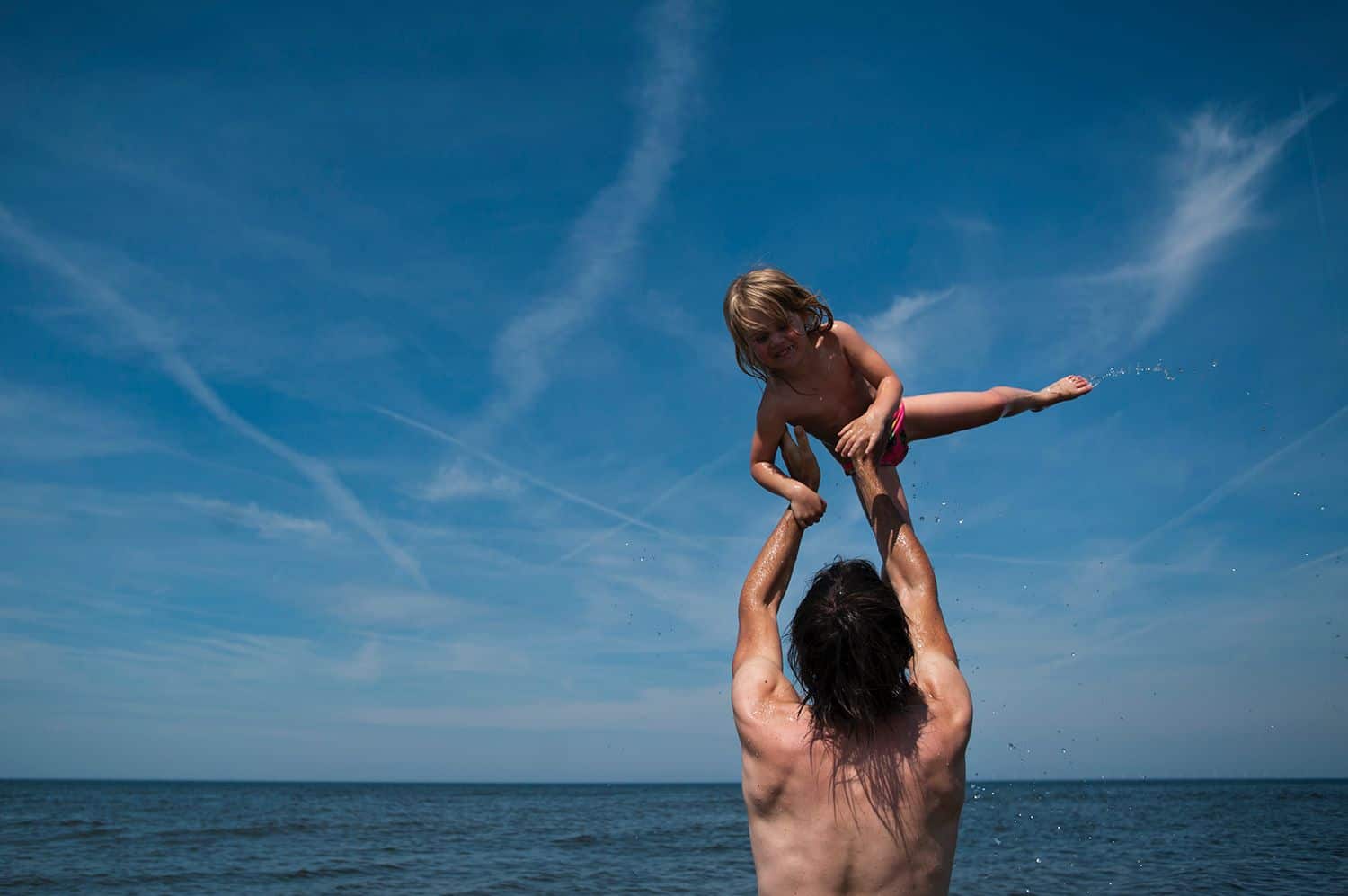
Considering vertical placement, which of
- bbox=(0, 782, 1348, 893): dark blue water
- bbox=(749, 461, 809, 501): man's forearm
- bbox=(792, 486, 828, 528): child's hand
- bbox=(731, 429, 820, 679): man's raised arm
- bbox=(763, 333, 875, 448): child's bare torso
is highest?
bbox=(763, 333, 875, 448): child's bare torso

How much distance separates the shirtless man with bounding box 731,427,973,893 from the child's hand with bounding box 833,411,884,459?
784 millimetres

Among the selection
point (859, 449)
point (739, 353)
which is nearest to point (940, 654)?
point (859, 449)

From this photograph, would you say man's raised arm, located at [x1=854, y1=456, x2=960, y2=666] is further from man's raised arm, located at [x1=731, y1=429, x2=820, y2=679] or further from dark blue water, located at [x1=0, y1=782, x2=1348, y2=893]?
dark blue water, located at [x1=0, y1=782, x2=1348, y2=893]

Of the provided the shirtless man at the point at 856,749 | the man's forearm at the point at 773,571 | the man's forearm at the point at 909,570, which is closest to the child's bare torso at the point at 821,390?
the man's forearm at the point at 909,570

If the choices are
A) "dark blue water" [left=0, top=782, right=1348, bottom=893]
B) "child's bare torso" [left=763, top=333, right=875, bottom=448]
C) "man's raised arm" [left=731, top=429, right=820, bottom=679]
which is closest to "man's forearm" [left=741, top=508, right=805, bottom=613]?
"man's raised arm" [left=731, top=429, right=820, bottom=679]

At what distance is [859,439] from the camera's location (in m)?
3.40

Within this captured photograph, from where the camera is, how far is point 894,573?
113 inches

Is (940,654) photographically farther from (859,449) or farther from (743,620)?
(859,449)

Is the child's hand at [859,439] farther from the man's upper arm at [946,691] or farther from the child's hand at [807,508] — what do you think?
the man's upper arm at [946,691]

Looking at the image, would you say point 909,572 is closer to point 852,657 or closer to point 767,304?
point 852,657

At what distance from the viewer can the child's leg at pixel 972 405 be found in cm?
432

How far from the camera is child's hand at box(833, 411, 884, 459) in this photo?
3.37 metres

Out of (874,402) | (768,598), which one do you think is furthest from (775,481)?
(768,598)

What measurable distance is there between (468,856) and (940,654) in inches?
Result: 808
